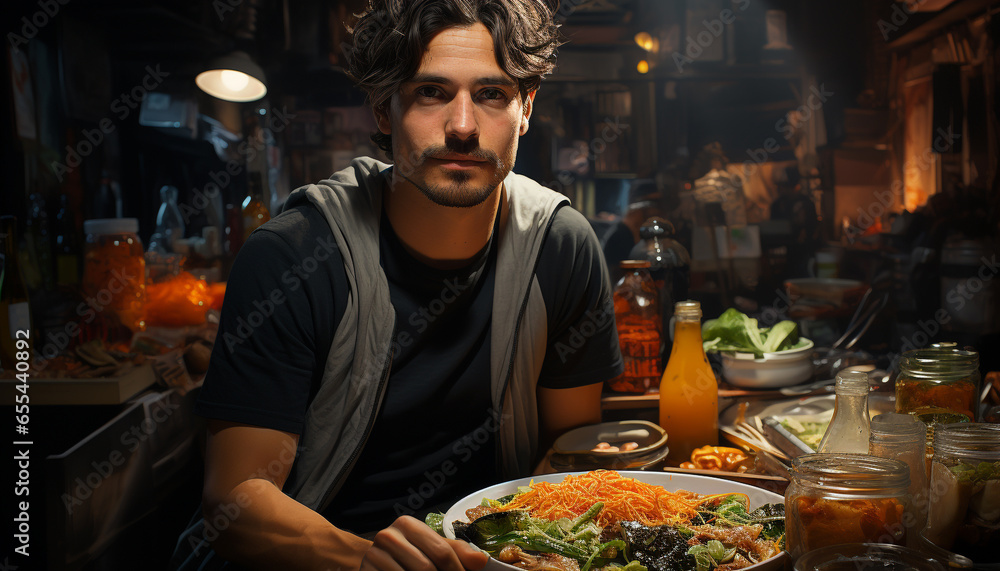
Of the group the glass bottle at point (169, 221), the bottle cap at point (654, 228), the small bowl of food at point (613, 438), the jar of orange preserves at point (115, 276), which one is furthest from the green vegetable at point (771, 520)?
the glass bottle at point (169, 221)

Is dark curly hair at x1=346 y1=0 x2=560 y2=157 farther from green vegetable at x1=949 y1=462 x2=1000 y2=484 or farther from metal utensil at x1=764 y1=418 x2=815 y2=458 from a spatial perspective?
green vegetable at x1=949 y1=462 x2=1000 y2=484

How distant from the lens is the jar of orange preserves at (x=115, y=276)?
84.9 inches

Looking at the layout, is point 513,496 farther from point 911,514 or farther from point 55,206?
point 55,206

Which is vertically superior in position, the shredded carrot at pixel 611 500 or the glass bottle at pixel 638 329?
the glass bottle at pixel 638 329

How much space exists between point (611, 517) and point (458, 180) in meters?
0.68

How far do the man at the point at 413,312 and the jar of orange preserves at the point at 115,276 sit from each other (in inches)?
44.7

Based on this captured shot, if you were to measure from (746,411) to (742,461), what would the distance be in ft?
1.02

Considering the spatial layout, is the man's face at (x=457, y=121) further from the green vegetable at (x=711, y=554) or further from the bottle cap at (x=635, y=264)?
the green vegetable at (x=711, y=554)

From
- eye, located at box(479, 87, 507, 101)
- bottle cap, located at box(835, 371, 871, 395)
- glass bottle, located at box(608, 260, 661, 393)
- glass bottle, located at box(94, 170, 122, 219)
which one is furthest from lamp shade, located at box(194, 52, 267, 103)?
bottle cap, located at box(835, 371, 871, 395)

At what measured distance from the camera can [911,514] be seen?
0.79 metres

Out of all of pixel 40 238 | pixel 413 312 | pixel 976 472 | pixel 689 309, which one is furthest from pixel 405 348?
pixel 40 238

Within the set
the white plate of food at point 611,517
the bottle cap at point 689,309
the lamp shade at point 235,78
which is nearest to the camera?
the white plate of food at point 611,517

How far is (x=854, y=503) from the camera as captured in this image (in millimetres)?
761

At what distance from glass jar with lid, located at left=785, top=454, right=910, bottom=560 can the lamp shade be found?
7.42 feet
